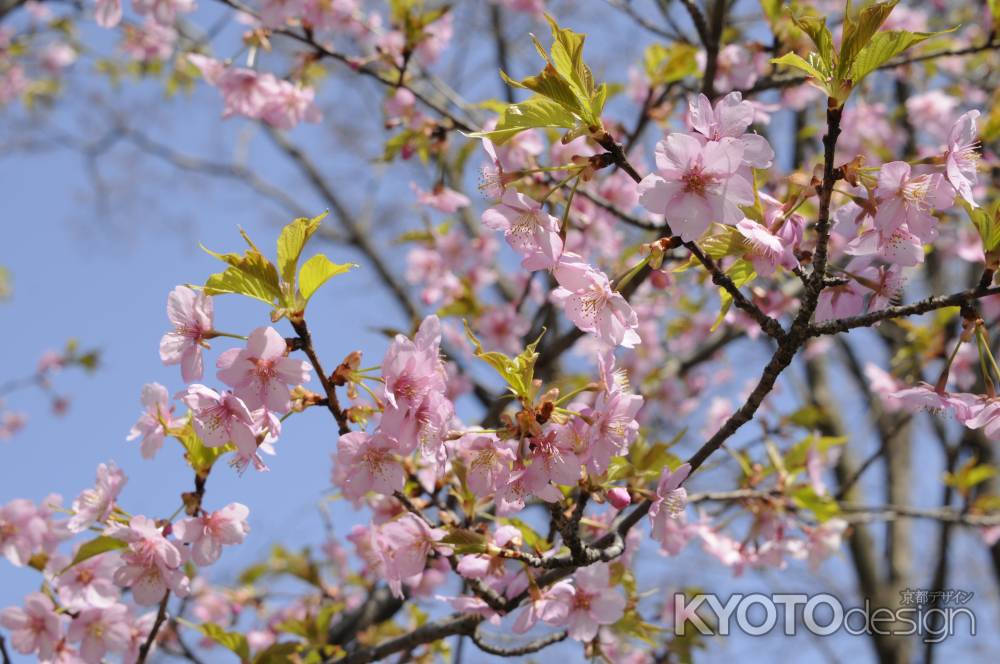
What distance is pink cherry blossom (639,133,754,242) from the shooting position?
46.9 inches

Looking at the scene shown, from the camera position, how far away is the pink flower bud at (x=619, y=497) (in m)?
1.42

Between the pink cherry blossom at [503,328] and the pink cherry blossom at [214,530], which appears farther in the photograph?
the pink cherry blossom at [503,328]

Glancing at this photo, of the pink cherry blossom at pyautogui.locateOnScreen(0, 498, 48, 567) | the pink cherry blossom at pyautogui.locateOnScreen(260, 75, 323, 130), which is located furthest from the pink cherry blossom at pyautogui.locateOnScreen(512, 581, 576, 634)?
the pink cherry blossom at pyautogui.locateOnScreen(260, 75, 323, 130)

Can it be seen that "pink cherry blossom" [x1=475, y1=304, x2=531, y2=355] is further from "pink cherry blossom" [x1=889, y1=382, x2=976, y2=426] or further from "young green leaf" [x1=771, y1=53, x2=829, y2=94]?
"young green leaf" [x1=771, y1=53, x2=829, y2=94]

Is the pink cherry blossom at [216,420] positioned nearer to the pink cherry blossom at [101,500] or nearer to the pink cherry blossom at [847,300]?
the pink cherry blossom at [101,500]

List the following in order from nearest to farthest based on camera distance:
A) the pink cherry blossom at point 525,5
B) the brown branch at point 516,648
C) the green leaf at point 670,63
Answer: the brown branch at point 516,648 → the green leaf at point 670,63 → the pink cherry blossom at point 525,5

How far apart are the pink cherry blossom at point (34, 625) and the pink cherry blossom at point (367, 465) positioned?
84 cm

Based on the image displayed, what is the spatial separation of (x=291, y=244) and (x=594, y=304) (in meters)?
0.47

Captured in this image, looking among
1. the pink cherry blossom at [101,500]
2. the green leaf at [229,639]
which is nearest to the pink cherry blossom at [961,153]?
the pink cherry blossom at [101,500]

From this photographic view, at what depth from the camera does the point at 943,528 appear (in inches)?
139

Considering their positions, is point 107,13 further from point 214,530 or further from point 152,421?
point 214,530

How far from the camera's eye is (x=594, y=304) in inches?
52.2

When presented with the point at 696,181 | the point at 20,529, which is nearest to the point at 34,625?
the point at 20,529

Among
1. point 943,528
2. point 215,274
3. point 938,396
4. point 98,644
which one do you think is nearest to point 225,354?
point 215,274
